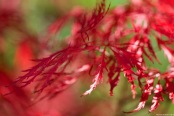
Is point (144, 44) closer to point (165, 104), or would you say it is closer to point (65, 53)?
point (65, 53)

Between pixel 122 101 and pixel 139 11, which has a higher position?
pixel 139 11

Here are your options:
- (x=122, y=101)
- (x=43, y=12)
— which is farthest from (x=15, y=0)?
(x=122, y=101)

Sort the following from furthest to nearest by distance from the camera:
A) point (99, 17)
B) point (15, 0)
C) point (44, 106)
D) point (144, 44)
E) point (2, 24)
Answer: point (15, 0) → point (2, 24) → point (44, 106) → point (144, 44) → point (99, 17)

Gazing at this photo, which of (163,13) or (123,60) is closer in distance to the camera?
(123,60)

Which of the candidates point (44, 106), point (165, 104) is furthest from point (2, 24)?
point (165, 104)

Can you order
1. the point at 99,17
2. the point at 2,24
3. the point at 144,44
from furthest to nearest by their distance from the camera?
the point at 2,24, the point at 144,44, the point at 99,17

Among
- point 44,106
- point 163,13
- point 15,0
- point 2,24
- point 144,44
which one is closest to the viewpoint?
point 144,44

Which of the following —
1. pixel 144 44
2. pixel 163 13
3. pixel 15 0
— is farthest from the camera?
pixel 15 0

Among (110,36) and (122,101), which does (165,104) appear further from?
(110,36)

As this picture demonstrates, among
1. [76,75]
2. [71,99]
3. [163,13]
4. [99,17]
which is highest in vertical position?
[99,17]
